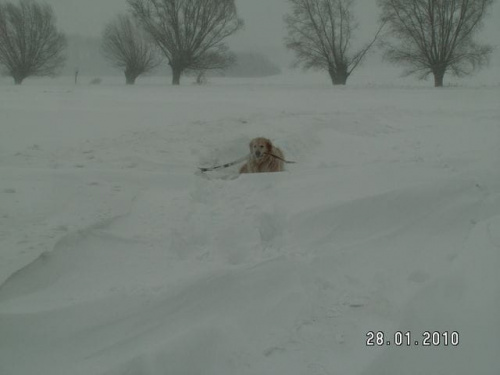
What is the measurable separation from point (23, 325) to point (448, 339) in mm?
2768

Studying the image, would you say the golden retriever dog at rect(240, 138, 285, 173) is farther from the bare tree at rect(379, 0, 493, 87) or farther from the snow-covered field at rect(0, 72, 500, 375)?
the bare tree at rect(379, 0, 493, 87)

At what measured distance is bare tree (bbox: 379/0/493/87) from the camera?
87.3ft

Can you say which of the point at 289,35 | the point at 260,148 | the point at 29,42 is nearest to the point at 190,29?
the point at 289,35

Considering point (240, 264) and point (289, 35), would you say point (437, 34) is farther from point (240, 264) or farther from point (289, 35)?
point (240, 264)

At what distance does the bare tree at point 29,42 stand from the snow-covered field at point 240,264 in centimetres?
2916

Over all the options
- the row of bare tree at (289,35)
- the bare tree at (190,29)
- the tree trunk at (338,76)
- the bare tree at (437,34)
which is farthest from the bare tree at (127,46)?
the bare tree at (437,34)

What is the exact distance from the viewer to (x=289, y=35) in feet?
97.9

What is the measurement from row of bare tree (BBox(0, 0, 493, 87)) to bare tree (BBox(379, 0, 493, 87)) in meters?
0.06

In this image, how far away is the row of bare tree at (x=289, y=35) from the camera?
88.6ft

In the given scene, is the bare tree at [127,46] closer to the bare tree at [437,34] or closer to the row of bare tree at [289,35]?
the row of bare tree at [289,35]

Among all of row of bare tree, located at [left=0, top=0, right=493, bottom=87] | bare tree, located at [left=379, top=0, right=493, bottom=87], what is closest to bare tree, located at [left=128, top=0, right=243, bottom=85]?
row of bare tree, located at [left=0, top=0, right=493, bottom=87]

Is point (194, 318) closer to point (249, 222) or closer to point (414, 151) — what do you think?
point (249, 222)

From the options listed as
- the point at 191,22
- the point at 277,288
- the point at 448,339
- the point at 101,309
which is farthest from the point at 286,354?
the point at 191,22

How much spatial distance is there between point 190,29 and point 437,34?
1741 centimetres
